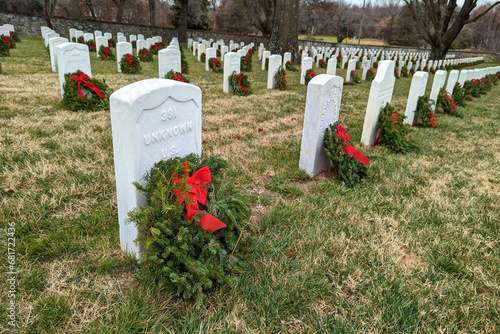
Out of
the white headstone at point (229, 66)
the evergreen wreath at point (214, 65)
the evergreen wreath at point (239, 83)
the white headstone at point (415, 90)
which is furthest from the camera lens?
the evergreen wreath at point (214, 65)

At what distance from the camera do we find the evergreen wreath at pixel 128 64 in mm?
10617

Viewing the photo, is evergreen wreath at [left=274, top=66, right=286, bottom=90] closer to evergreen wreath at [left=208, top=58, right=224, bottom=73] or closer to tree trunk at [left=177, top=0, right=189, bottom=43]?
evergreen wreath at [left=208, top=58, right=224, bottom=73]

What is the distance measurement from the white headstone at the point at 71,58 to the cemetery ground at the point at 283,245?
1341 mm

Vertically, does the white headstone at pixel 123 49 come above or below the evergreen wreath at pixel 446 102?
above

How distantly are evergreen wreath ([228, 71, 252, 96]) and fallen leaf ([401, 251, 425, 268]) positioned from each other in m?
7.15

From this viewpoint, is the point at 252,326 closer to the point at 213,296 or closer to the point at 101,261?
the point at 213,296

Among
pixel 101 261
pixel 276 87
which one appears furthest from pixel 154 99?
pixel 276 87

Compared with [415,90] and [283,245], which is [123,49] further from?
[283,245]

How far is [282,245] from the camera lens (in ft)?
8.44

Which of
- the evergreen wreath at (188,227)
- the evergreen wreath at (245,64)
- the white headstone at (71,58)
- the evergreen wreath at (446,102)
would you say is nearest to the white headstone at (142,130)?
the evergreen wreath at (188,227)


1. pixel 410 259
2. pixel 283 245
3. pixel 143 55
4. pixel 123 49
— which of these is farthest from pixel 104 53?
pixel 410 259

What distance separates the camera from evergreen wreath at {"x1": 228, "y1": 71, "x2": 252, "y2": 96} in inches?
350

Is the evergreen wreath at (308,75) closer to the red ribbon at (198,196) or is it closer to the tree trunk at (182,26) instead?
the red ribbon at (198,196)

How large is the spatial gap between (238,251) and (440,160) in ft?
13.2
